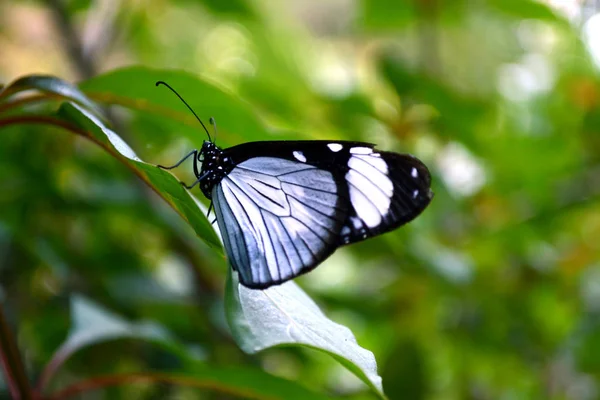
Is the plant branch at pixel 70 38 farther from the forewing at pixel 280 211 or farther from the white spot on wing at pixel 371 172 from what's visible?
the white spot on wing at pixel 371 172

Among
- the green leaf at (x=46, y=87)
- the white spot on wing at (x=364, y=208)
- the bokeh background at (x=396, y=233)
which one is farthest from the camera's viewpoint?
the bokeh background at (x=396, y=233)

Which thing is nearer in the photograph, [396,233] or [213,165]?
[213,165]

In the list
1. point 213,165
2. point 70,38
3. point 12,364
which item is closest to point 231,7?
point 70,38

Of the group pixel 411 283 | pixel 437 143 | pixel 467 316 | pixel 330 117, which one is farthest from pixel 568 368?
pixel 330 117

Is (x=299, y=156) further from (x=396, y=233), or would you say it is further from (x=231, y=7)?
(x=231, y=7)

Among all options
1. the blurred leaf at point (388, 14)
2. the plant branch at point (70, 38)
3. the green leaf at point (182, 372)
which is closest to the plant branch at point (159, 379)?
the green leaf at point (182, 372)
